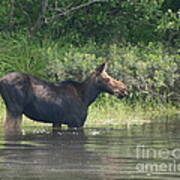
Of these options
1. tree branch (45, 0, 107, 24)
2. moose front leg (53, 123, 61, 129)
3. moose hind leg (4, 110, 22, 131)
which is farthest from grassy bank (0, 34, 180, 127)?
moose hind leg (4, 110, 22, 131)

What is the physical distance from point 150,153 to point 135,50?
31.9 ft

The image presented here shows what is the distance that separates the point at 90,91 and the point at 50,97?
87cm

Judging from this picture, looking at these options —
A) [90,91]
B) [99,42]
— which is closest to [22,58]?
[99,42]

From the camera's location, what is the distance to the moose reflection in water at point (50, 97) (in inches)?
619

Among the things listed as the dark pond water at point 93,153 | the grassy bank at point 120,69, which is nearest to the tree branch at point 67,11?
the grassy bank at point 120,69

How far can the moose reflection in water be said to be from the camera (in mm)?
15734

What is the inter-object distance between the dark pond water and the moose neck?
2.73ft

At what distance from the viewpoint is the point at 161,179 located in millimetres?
9617

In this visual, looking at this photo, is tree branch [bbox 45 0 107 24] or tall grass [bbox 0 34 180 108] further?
tree branch [bbox 45 0 107 24]

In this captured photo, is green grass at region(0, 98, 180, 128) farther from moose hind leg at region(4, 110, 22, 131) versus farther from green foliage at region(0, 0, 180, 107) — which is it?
moose hind leg at region(4, 110, 22, 131)

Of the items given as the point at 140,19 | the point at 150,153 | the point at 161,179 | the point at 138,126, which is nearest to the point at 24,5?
the point at 140,19

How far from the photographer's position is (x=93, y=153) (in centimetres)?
1208

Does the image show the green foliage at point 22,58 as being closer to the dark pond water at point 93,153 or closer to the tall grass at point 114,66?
the tall grass at point 114,66

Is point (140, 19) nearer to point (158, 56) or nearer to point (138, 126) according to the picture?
point (158, 56)
